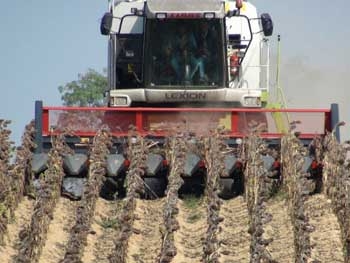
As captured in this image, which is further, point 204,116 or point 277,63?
point 277,63

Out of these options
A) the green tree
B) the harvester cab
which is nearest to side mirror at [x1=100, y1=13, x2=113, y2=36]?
the harvester cab

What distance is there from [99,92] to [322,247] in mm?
36565

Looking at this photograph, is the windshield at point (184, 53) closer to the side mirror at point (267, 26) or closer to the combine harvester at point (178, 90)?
the combine harvester at point (178, 90)

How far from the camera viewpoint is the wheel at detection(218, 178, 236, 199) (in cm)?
1220

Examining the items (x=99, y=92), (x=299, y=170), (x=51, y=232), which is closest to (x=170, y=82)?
(x=299, y=170)

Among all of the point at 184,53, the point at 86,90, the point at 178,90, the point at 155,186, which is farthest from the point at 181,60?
the point at 86,90

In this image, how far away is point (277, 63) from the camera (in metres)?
14.4

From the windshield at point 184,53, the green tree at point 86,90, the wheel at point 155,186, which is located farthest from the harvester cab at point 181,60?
the green tree at point 86,90

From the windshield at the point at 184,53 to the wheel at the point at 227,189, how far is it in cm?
148

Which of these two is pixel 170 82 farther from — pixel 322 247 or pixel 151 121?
pixel 322 247

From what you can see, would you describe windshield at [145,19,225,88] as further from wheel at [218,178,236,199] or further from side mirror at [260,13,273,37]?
wheel at [218,178,236,199]

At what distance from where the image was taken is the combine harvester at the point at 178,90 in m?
12.3

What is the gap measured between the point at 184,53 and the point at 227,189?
1.98 metres

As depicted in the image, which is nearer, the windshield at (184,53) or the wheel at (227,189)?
the wheel at (227,189)
